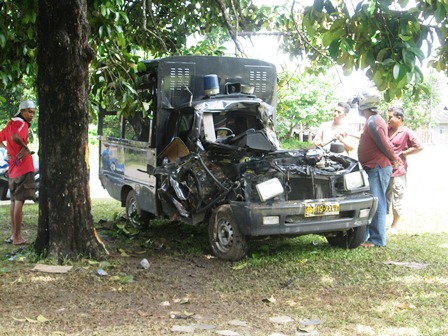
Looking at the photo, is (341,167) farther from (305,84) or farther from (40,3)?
(305,84)

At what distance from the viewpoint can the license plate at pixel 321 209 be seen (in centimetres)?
667

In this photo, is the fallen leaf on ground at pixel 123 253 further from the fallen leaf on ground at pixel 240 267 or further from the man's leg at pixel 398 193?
the man's leg at pixel 398 193

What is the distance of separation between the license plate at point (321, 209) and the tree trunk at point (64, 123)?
98.9 inches

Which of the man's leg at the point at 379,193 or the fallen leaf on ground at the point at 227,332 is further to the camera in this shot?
the man's leg at the point at 379,193

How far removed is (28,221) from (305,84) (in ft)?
122

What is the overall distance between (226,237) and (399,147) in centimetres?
323

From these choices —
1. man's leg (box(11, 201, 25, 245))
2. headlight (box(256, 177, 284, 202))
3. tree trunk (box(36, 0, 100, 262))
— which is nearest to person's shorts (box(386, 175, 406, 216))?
headlight (box(256, 177, 284, 202))

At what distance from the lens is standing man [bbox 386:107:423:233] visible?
8.52 m

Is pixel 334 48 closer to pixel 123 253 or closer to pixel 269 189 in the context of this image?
pixel 269 189

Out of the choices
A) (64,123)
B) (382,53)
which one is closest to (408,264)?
(382,53)

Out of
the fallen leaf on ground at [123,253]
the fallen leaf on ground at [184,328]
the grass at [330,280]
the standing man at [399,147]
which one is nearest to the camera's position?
the fallen leaf on ground at [184,328]

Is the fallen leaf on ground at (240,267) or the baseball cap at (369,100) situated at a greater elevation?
the baseball cap at (369,100)

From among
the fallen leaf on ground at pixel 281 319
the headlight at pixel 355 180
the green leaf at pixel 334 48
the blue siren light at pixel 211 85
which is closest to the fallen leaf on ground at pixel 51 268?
the fallen leaf on ground at pixel 281 319

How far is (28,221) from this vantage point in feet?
32.8
